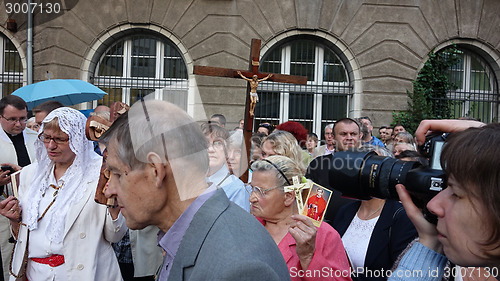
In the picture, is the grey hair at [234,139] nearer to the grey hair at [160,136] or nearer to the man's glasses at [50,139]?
the grey hair at [160,136]

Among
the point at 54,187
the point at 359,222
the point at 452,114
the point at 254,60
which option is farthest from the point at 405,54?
the point at 54,187

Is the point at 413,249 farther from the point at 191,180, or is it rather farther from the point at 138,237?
the point at 138,237

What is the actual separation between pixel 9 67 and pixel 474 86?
12579mm

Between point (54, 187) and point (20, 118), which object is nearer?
point (54, 187)

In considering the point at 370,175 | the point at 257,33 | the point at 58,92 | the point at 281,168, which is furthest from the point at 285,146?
the point at 257,33

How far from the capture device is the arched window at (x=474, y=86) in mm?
12625

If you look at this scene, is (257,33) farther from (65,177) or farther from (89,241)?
(89,241)

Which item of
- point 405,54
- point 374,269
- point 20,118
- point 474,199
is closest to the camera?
point 474,199

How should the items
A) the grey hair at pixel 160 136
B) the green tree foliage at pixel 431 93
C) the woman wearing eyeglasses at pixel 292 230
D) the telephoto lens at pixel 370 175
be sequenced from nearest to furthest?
1. the grey hair at pixel 160 136
2. the telephoto lens at pixel 370 175
3. the woman wearing eyeglasses at pixel 292 230
4. the green tree foliage at pixel 431 93

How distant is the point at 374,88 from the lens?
1195 centimetres

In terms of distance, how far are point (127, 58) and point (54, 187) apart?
9.73 meters

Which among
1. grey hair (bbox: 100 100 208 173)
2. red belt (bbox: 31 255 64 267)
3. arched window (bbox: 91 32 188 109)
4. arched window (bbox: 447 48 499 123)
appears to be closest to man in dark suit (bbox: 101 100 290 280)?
grey hair (bbox: 100 100 208 173)

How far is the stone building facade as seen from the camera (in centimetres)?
1160

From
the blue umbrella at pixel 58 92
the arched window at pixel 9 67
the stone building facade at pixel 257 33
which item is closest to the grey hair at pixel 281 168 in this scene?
the blue umbrella at pixel 58 92
